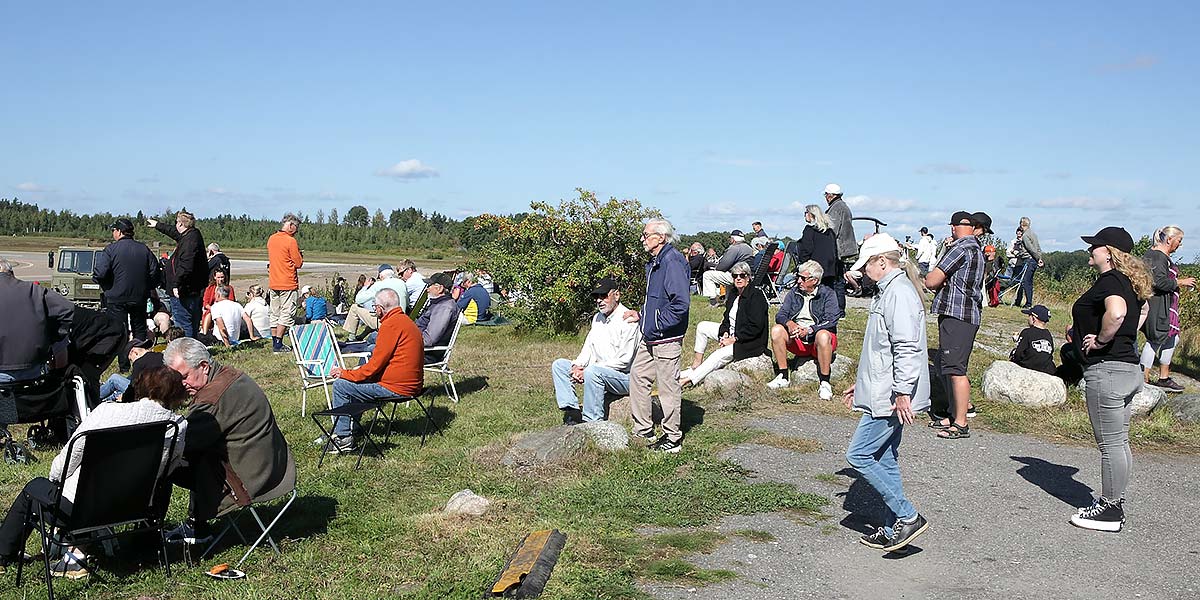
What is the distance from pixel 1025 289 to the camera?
67.1 ft

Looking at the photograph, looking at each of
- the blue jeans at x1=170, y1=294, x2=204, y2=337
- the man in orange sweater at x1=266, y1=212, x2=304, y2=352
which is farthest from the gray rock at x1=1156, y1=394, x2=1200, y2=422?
the blue jeans at x1=170, y1=294, x2=204, y2=337

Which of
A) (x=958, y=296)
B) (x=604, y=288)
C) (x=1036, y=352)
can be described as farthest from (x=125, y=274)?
(x=1036, y=352)

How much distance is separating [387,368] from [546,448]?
1664mm

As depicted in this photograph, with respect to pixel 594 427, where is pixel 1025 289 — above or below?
above

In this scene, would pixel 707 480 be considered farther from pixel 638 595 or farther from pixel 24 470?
pixel 24 470

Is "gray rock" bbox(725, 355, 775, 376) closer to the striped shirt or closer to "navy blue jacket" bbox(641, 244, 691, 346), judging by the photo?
the striped shirt

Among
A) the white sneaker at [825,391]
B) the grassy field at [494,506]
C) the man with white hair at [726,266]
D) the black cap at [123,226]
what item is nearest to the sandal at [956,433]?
the grassy field at [494,506]

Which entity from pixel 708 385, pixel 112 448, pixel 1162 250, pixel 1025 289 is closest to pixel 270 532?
pixel 112 448

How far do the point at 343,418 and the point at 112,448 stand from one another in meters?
3.15

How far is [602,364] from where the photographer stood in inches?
327

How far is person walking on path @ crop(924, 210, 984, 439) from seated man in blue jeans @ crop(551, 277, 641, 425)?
2.54m

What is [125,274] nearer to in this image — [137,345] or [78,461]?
[137,345]

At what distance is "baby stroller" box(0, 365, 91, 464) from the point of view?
7047mm

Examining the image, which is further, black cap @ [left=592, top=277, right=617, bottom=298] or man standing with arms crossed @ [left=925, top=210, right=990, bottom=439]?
black cap @ [left=592, top=277, right=617, bottom=298]
